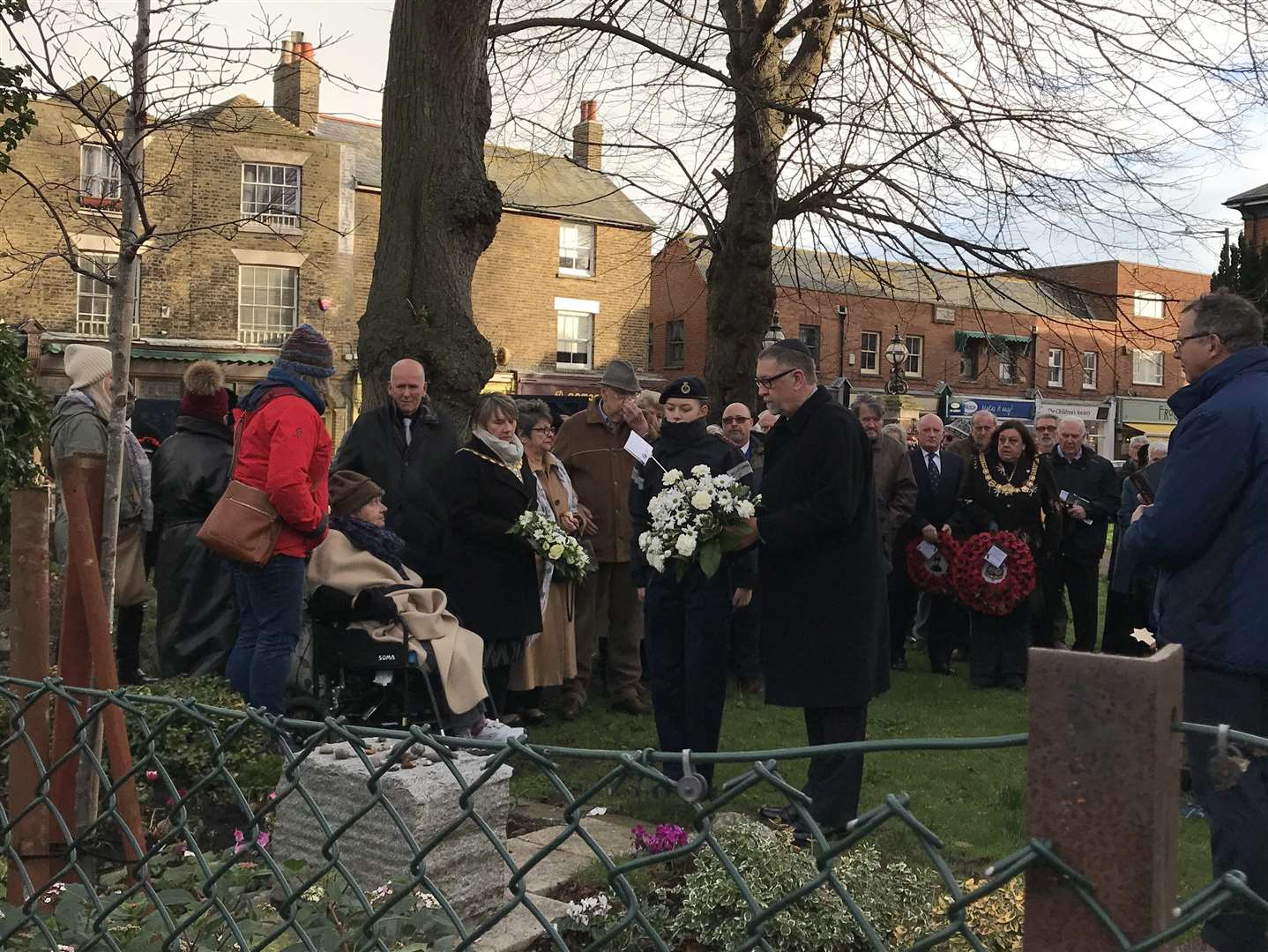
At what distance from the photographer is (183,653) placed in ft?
24.5

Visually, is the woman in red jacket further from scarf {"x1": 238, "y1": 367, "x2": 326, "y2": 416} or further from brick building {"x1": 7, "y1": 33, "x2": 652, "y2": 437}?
brick building {"x1": 7, "y1": 33, "x2": 652, "y2": 437}

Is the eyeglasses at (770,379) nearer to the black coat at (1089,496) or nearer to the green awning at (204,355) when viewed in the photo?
the black coat at (1089,496)

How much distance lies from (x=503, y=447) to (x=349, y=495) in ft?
3.23

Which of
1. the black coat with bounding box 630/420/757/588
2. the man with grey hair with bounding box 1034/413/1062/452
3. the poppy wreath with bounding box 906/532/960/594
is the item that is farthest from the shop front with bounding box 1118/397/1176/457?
the black coat with bounding box 630/420/757/588

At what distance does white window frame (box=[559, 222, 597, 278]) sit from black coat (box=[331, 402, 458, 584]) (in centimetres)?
2797

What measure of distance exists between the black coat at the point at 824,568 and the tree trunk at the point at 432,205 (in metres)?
3.48

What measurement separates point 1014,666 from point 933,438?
2042 millimetres

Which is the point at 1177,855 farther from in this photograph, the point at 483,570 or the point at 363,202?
the point at 363,202

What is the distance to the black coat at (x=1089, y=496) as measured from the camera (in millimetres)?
10117

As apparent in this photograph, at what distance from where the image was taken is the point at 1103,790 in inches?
41.4

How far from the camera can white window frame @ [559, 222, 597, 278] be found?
35.0 meters

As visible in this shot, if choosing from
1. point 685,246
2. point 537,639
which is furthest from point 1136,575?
point 685,246

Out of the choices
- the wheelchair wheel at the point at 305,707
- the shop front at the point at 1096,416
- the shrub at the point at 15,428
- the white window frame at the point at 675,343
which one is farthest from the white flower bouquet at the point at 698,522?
the shop front at the point at 1096,416

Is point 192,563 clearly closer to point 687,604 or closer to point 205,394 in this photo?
point 205,394
